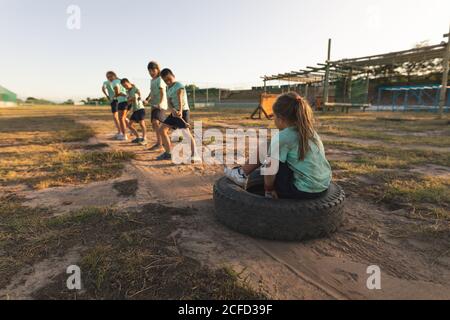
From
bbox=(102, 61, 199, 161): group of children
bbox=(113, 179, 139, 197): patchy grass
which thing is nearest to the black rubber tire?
bbox=(113, 179, 139, 197): patchy grass

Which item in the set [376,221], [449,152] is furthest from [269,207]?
[449,152]

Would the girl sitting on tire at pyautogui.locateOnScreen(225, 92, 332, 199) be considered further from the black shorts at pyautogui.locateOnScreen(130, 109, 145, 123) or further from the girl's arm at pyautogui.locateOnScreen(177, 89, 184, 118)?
the black shorts at pyautogui.locateOnScreen(130, 109, 145, 123)

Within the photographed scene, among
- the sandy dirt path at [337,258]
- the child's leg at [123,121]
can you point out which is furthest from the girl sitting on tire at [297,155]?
the child's leg at [123,121]

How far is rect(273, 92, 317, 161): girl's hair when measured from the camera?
2254mm

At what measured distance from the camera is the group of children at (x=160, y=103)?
498 cm

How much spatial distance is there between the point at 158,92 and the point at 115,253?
4.17 metres

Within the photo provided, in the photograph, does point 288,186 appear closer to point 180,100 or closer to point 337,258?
point 337,258

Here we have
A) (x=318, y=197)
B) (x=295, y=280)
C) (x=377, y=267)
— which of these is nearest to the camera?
(x=295, y=280)

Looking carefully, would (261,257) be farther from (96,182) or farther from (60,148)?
(60,148)

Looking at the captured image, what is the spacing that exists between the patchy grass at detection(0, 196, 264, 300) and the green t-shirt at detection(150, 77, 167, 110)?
319 centimetres

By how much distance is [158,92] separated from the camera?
18.2ft

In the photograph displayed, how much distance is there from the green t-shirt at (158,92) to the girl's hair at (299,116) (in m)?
3.69

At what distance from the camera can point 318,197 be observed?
7.84 feet

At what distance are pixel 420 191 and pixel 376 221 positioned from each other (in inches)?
42.8
